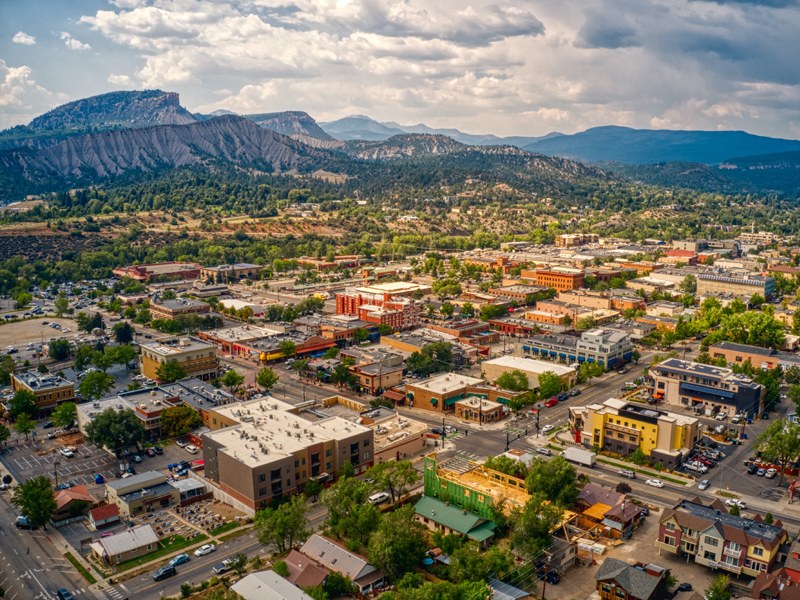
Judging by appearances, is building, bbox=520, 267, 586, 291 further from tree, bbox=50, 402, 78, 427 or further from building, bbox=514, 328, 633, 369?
tree, bbox=50, 402, 78, 427

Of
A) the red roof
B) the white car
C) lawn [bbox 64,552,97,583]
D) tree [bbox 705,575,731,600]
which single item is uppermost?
tree [bbox 705,575,731,600]

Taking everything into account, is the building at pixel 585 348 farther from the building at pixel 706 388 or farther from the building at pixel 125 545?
the building at pixel 125 545

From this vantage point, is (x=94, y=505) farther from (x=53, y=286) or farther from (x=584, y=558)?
(x=53, y=286)

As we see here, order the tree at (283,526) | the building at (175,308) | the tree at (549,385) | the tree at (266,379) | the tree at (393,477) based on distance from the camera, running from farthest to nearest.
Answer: the building at (175,308) < the tree at (266,379) < the tree at (549,385) < the tree at (393,477) < the tree at (283,526)

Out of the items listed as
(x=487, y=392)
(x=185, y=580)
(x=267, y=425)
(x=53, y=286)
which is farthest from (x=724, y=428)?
(x=53, y=286)

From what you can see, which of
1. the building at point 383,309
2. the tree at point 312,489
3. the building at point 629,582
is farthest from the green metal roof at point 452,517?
the building at point 383,309

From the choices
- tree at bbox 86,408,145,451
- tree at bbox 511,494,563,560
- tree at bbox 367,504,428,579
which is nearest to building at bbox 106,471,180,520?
tree at bbox 86,408,145,451
